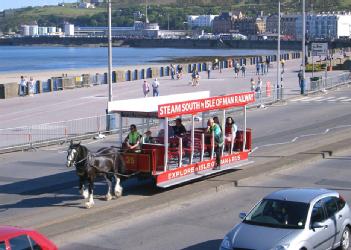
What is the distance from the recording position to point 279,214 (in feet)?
40.2

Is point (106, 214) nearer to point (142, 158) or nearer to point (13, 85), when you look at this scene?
point (142, 158)

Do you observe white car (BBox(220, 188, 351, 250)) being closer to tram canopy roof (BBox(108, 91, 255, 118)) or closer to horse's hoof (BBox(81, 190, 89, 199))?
horse's hoof (BBox(81, 190, 89, 199))

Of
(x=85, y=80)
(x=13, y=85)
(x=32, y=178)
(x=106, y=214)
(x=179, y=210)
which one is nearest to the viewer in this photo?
(x=106, y=214)

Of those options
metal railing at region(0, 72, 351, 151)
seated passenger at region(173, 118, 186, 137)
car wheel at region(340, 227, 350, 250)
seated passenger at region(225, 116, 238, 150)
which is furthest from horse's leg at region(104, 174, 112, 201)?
metal railing at region(0, 72, 351, 151)

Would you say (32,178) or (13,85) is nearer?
(32,178)

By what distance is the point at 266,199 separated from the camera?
41.7ft

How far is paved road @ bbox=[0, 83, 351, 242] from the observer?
15938 millimetres

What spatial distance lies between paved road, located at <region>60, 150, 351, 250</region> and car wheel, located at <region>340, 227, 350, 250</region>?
2231mm

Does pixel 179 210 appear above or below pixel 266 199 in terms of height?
below

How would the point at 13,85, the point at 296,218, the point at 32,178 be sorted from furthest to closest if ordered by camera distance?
the point at 13,85, the point at 32,178, the point at 296,218

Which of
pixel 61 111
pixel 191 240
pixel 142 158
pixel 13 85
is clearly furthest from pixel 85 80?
pixel 191 240

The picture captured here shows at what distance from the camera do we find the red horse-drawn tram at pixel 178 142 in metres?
18.4

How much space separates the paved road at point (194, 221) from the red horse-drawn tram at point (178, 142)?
1.01m

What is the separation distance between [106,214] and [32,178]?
6.71m
